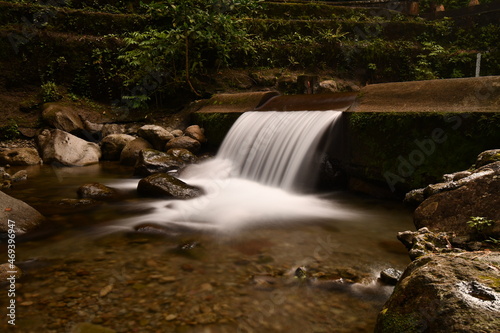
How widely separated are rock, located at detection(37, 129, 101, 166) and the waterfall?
3.66 metres

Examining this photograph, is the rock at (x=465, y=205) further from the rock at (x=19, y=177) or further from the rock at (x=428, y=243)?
the rock at (x=19, y=177)

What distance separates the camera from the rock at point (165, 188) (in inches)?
212

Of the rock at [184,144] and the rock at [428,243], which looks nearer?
the rock at [428,243]

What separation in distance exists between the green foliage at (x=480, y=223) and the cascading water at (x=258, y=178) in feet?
6.52

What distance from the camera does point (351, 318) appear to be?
2178 millimetres

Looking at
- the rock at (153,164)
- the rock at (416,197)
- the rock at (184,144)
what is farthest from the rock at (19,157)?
the rock at (416,197)

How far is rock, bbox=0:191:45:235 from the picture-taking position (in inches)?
141

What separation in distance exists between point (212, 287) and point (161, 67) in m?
9.16

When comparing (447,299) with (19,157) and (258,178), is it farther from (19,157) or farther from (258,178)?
(19,157)

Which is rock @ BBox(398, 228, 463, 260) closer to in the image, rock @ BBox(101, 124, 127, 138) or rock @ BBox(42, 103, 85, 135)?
rock @ BBox(101, 124, 127, 138)

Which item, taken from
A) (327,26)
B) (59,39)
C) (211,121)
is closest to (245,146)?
(211,121)

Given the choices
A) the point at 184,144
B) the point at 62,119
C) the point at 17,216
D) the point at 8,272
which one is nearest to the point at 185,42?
the point at 184,144

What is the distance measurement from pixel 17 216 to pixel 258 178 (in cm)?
415

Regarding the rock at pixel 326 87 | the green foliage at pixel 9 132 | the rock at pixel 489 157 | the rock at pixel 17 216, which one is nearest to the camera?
the rock at pixel 489 157
